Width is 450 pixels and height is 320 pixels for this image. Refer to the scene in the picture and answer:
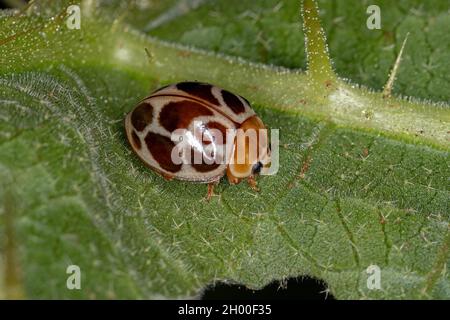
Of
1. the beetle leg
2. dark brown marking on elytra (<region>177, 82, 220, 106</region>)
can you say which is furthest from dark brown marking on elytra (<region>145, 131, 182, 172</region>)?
the beetle leg

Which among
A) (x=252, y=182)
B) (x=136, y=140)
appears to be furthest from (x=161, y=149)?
(x=252, y=182)

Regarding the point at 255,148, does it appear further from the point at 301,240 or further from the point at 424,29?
the point at 424,29

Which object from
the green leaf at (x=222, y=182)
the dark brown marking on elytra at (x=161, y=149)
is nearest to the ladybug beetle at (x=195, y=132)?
the dark brown marking on elytra at (x=161, y=149)

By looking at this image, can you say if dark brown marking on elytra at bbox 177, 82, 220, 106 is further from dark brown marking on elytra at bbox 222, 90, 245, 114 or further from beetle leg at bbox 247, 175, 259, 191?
beetle leg at bbox 247, 175, 259, 191

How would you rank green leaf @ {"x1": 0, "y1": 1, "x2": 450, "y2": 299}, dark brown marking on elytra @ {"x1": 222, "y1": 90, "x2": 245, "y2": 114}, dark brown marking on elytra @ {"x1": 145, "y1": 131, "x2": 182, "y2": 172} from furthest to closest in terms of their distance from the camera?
dark brown marking on elytra @ {"x1": 222, "y1": 90, "x2": 245, "y2": 114}, dark brown marking on elytra @ {"x1": 145, "y1": 131, "x2": 182, "y2": 172}, green leaf @ {"x1": 0, "y1": 1, "x2": 450, "y2": 299}

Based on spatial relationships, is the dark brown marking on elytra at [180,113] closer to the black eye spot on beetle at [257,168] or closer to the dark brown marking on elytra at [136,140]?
the dark brown marking on elytra at [136,140]
